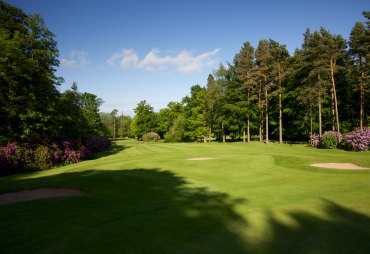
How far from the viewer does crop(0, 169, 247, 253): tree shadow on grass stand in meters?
6.07

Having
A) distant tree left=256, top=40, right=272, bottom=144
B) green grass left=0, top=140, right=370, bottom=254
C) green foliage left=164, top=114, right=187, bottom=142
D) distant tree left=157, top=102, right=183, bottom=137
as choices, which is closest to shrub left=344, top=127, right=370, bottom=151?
distant tree left=256, top=40, right=272, bottom=144

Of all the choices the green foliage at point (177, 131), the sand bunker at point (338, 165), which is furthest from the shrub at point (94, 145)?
the sand bunker at point (338, 165)

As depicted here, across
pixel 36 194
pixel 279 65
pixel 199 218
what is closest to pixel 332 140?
pixel 279 65

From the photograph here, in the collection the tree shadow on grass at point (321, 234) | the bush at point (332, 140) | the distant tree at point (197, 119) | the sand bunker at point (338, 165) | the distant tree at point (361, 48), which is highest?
the distant tree at point (361, 48)

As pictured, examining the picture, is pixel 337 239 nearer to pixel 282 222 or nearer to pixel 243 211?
pixel 282 222

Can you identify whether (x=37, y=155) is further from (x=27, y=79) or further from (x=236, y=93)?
(x=236, y=93)

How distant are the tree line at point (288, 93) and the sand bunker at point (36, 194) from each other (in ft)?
113

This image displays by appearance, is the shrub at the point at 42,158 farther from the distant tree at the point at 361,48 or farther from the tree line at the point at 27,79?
the distant tree at the point at 361,48

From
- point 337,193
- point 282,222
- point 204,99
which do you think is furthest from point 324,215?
point 204,99

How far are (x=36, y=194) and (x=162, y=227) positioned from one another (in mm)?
8745

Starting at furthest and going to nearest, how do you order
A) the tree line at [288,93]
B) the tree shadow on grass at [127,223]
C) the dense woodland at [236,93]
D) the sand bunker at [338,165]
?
→ 1. the tree line at [288,93]
2. the dense woodland at [236,93]
3. the sand bunker at [338,165]
4. the tree shadow on grass at [127,223]

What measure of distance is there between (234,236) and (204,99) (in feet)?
199

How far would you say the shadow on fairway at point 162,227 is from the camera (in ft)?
19.6

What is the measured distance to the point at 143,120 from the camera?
8944 centimetres
